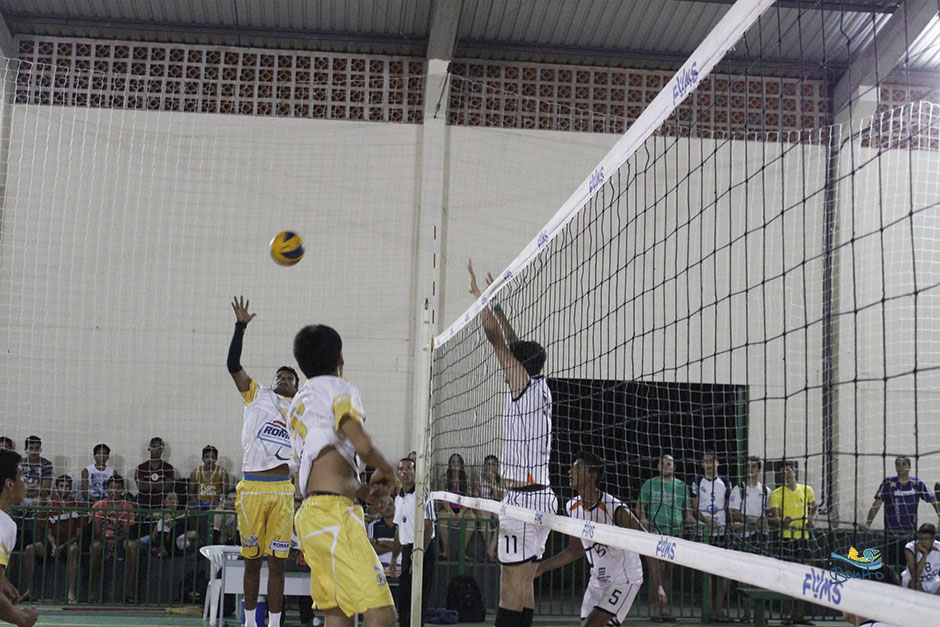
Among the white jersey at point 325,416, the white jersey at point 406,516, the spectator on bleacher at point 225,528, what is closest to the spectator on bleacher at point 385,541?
the white jersey at point 406,516

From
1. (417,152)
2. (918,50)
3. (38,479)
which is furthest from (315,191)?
(918,50)

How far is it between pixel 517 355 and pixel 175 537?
597 cm

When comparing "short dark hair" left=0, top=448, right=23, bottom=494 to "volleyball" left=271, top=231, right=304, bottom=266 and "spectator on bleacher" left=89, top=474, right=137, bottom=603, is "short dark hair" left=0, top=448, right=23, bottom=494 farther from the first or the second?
"spectator on bleacher" left=89, top=474, right=137, bottom=603

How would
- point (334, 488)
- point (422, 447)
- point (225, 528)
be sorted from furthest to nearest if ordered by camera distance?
point (225, 528) < point (422, 447) < point (334, 488)

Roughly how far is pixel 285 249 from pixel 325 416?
4054mm

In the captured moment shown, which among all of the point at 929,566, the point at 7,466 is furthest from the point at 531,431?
the point at 929,566

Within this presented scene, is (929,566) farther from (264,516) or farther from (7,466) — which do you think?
(7,466)

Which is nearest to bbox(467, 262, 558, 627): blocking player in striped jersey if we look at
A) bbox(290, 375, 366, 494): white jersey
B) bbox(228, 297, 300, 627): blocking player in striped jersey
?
bbox(290, 375, 366, 494): white jersey

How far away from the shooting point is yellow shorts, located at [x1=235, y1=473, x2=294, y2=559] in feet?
23.5

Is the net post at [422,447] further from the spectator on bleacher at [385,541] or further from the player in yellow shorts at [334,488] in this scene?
the spectator on bleacher at [385,541]

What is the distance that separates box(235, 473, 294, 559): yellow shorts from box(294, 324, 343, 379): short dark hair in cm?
302

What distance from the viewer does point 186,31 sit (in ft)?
42.9

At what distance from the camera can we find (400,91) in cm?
1345

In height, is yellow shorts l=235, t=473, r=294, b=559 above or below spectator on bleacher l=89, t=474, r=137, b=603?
above
